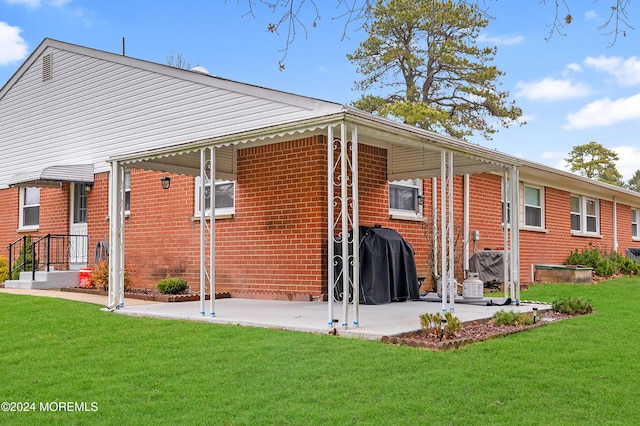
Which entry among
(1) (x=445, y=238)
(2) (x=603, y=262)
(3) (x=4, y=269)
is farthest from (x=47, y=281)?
(2) (x=603, y=262)

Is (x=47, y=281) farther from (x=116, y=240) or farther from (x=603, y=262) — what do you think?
(x=603, y=262)

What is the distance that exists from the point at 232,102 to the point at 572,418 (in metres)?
9.49

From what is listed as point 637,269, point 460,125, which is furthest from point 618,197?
point 460,125

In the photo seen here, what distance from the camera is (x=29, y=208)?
58.0ft

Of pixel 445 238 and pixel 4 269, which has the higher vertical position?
pixel 445 238

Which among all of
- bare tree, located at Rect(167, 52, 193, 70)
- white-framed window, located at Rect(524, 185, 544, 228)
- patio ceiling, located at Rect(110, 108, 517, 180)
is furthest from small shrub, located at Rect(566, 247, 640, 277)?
bare tree, located at Rect(167, 52, 193, 70)

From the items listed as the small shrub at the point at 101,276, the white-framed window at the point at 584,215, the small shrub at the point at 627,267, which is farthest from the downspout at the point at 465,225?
the small shrub at the point at 627,267

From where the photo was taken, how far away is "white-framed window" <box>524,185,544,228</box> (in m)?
17.3

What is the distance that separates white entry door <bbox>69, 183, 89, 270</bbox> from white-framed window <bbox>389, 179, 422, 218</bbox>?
7782mm

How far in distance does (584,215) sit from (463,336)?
14925 millimetres

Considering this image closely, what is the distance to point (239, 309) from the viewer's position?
31.8 feet

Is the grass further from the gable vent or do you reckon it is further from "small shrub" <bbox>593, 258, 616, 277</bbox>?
the gable vent

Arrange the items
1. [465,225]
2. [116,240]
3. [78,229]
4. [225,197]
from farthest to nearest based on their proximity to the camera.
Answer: [78,229] → [465,225] → [225,197] → [116,240]

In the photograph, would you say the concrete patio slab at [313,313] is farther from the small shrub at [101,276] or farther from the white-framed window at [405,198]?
the small shrub at [101,276]
